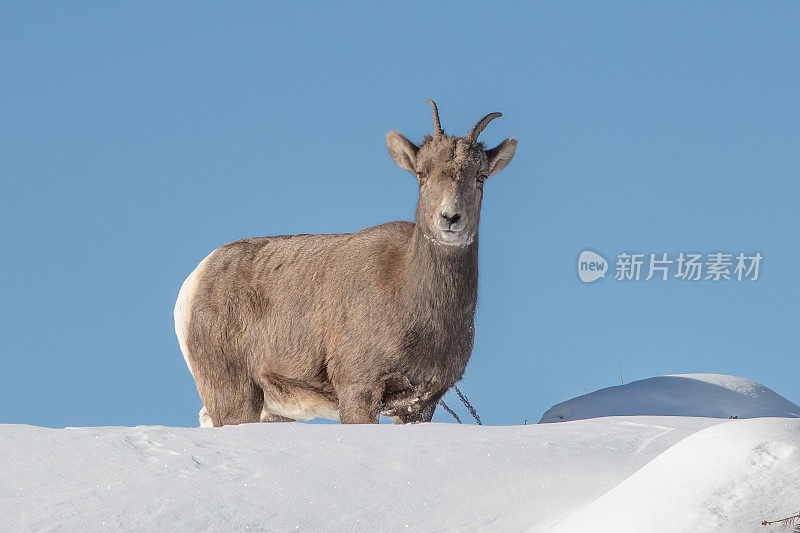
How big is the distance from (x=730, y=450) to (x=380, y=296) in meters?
4.38

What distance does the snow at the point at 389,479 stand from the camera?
4.79 meters

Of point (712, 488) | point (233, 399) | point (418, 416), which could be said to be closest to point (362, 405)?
point (418, 416)

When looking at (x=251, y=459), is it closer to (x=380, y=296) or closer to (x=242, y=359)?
(x=380, y=296)

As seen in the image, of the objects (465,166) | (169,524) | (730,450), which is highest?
(465,166)

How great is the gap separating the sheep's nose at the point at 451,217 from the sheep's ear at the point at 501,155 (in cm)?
97

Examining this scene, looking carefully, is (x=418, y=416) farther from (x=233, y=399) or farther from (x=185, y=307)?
(x=185, y=307)

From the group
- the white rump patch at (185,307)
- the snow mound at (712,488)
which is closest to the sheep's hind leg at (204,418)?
the white rump patch at (185,307)

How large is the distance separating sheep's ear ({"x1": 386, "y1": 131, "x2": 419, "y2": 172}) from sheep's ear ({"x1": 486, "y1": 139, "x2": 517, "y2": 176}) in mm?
697

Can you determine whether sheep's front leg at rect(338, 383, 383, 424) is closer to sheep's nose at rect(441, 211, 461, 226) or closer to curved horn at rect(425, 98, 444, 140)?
sheep's nose at rect(441, 211, 461, 226)

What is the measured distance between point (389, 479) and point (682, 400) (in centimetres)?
571

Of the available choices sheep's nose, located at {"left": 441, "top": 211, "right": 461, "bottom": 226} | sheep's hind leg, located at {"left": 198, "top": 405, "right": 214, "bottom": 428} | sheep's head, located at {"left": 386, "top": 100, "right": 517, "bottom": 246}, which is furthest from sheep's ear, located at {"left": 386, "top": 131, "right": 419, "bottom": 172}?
sheep's hind leg, located at {"left": 198, "top": 405, "right": 214, "bottom": 428}

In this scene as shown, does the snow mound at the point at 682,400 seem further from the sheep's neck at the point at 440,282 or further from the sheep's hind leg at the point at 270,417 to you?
the sheep's hind leg at the point at 270,417

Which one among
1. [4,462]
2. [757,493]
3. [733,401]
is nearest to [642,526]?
[757,493]

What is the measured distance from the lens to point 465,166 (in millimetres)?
8617
